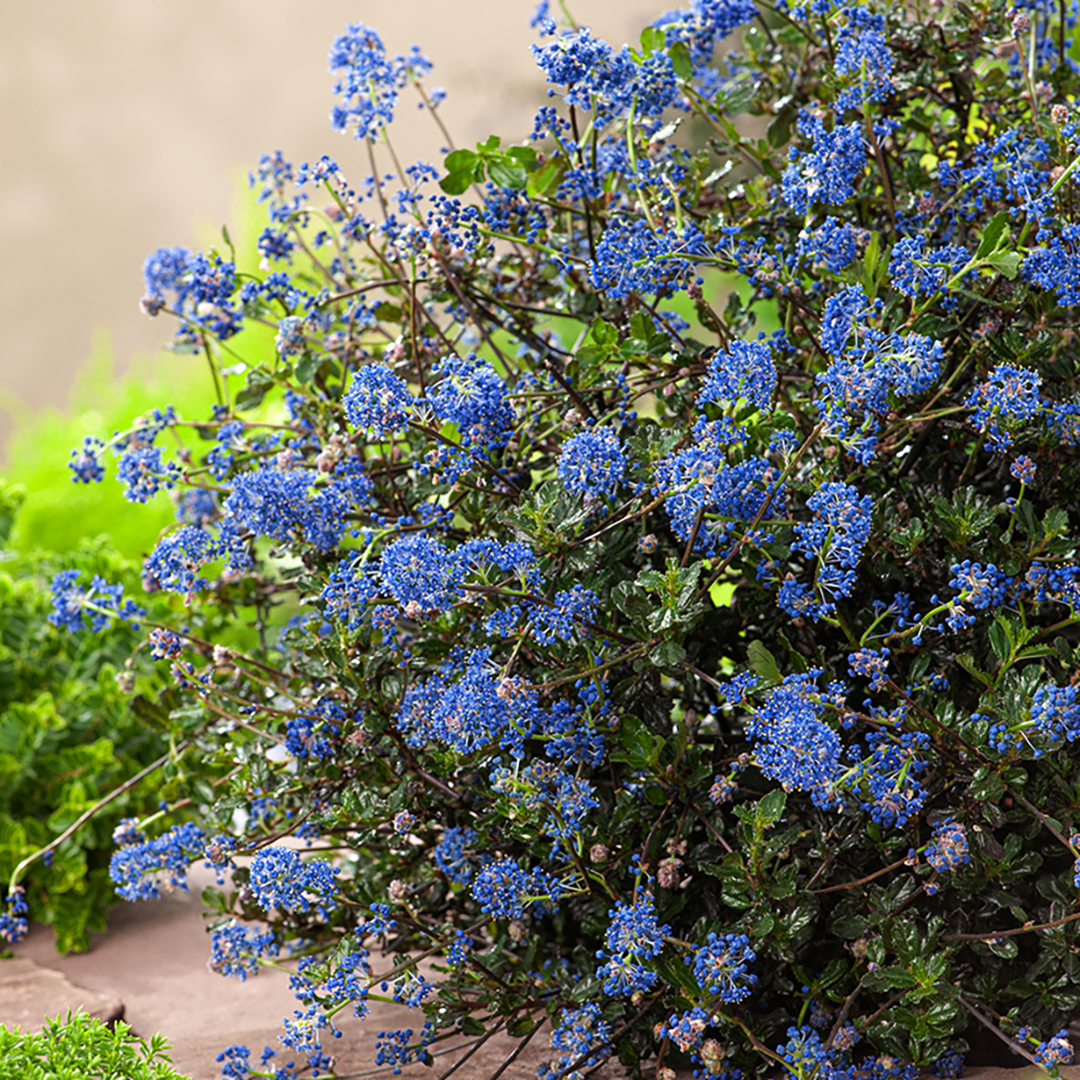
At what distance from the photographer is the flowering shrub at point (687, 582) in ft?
3.59

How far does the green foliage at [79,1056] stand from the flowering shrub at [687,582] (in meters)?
0.12

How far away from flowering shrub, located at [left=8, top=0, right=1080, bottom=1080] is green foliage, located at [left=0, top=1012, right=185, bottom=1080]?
0.39ft

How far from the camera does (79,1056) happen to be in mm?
1277

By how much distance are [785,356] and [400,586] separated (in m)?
0.64

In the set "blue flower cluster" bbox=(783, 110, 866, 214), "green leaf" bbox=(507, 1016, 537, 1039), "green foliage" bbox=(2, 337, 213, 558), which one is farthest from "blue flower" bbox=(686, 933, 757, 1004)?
"green foliage" bbox=(2, 337, 213, 558)

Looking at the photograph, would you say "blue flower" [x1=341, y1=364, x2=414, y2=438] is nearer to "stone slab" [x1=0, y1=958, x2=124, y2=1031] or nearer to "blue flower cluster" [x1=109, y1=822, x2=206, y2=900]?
"blue flower cluster" [x1=109, y1=822, x2=206, y2=900]

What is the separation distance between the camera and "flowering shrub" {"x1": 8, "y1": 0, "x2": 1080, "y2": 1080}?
1.09 m

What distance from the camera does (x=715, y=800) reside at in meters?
1.17

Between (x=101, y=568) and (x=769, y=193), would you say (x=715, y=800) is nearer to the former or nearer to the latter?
(x=769, y=193)

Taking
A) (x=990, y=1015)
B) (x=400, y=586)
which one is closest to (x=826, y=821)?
(x=990, y=1015)

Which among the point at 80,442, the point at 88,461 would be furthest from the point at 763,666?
the point at 80,442

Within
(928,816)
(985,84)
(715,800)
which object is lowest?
(928,816)

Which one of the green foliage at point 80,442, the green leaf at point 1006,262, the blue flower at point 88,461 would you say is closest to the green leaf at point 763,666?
the green leaf at point 1006,262

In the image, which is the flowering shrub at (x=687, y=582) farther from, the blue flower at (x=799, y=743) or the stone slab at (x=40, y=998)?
the stone slab at (x=40, y=998)
